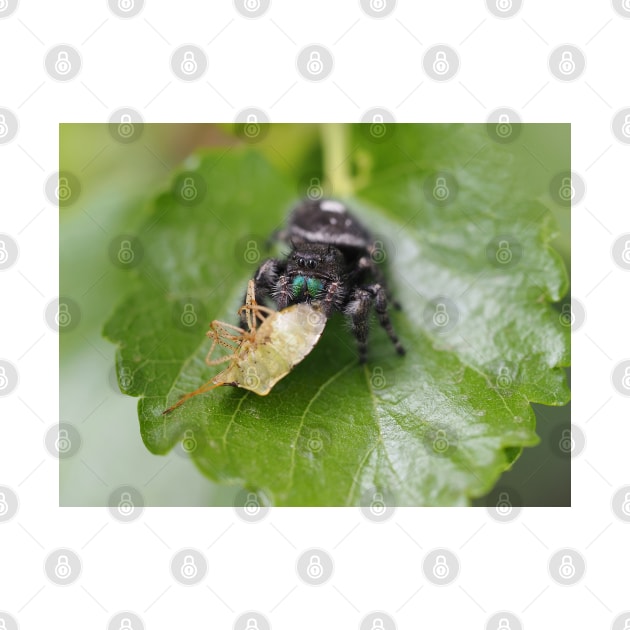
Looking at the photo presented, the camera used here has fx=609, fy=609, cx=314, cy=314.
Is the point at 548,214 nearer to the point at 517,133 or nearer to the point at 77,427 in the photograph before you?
the point at 517,133

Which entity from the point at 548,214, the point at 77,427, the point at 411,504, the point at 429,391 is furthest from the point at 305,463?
the point at 548,214
